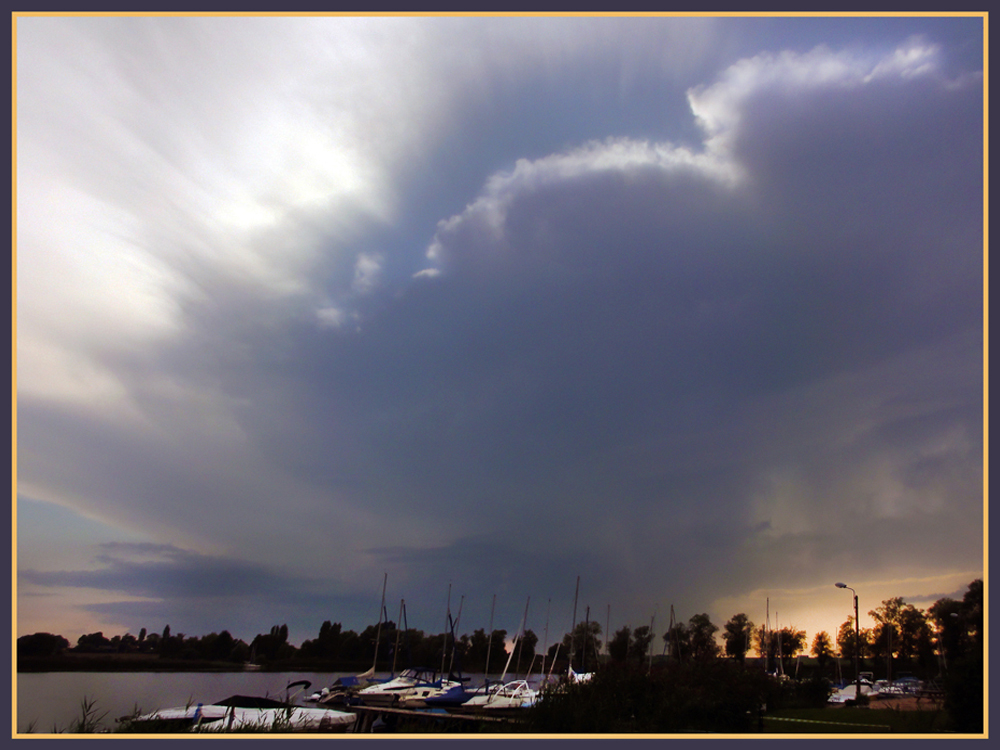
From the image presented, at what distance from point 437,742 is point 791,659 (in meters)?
105

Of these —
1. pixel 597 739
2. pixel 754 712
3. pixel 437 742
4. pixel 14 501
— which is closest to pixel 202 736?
pixel 437 742

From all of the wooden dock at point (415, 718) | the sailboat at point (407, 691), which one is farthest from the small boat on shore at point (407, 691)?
the wooden dock at point (415, 718)

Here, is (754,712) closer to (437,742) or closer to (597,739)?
(597,739)

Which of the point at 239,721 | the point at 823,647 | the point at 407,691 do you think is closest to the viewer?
the point at 239,721

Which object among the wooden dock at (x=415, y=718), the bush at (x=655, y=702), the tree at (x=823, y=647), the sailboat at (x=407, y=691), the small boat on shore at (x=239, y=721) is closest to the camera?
the small boat on shore at (x=239, y=721)

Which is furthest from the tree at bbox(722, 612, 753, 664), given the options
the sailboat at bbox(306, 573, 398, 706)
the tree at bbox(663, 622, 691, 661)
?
the sailboat at bbox(306, 573, 398, 706)

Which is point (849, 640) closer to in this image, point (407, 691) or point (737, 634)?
point (737, 634)

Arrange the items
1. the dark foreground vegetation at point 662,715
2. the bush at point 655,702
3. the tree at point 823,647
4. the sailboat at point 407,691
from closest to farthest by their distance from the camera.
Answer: the dark foreground vegetation at point 662,715 < the bush at point 655,702 < the sailboat at point 407,691 < the tree at point 823,647

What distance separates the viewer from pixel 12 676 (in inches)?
640

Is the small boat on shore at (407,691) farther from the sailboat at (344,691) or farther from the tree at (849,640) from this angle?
the tree at (849,640)

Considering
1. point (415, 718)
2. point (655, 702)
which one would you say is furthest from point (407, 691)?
point (655, 702)

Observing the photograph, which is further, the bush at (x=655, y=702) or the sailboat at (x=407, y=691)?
the sailboat at (x=407, y=691)

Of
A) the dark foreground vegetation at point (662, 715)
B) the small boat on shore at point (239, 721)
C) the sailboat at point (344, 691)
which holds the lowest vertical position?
the sailboat at point (344, 691)

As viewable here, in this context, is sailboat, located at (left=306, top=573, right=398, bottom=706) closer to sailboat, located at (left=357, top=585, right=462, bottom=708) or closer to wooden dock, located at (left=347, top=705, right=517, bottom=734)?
sailboat, located at (left=357, top=585, right=462, bottom=708)
